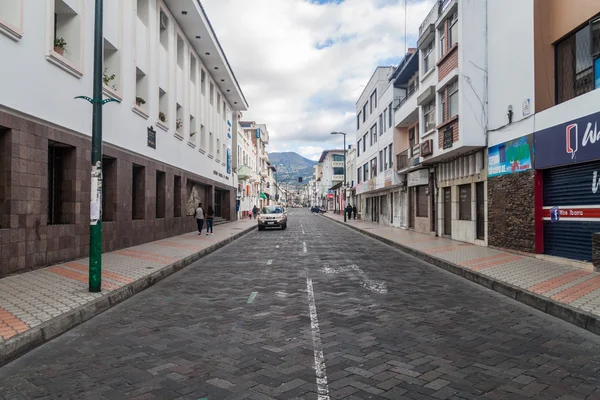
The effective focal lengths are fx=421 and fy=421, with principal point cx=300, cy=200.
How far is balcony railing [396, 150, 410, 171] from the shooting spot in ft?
83.6

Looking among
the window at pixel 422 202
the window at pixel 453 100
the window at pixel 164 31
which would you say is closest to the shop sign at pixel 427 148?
the window at pixel 453 100

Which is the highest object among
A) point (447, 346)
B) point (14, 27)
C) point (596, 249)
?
point (14, 27)

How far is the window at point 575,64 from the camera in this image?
10359 millimetres

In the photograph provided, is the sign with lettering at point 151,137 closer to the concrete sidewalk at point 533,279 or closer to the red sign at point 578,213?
the concrete sidewalk at point 533,279

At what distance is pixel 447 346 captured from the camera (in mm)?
4832

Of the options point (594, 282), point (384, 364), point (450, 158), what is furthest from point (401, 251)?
point (384, 364)

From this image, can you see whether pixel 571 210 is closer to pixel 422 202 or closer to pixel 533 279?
pixel 533 279

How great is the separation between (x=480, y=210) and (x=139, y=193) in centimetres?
1317

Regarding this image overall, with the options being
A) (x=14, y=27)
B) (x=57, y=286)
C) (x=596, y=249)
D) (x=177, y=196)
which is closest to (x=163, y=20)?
(x=177, y=196)

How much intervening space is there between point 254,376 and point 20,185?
7685 mm

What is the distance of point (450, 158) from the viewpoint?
723 inches

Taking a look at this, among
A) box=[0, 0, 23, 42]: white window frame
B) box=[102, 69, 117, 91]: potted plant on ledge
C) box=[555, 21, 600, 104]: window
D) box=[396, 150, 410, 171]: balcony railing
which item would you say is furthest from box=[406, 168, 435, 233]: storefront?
box=[0, 0, 23, 42]: white window frame

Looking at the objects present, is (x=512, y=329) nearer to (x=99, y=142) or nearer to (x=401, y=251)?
(x=99, y=142)

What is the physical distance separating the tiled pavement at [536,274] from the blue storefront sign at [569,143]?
2.64 metres
